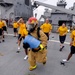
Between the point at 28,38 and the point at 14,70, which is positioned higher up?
the point at 28,38

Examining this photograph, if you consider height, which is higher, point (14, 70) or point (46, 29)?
point (46, 29)

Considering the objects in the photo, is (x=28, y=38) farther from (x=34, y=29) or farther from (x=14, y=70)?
(x=14, y=70)

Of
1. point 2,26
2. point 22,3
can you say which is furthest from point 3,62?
point 22,3

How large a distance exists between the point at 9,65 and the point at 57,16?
2688cm

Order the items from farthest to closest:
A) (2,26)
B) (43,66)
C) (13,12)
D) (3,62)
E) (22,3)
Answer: (22,3)
(13,12)
(2,26)
(3,62)
(43,66)

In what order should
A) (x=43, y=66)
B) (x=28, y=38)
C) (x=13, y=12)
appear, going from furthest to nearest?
(x=13, y=12) → (x=43, y=66) → (x=28, y=38)

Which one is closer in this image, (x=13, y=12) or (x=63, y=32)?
(x=63, y=32)

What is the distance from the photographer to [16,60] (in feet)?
23.7

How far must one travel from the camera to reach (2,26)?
12.5 metres

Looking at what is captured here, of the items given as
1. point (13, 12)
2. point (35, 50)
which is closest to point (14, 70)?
point (35, 50)

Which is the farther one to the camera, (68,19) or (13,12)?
(68,19)

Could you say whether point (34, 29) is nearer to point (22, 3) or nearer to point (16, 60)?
point (16, 60)

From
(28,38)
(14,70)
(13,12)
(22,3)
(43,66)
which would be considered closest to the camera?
(28,38)

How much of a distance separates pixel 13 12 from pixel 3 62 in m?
22.8
